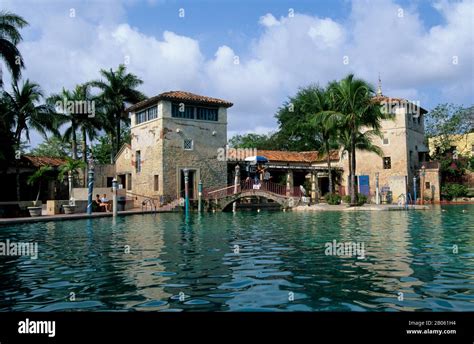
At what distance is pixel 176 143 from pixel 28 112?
11.6 metres

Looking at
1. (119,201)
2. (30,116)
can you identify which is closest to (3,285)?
(119,201)

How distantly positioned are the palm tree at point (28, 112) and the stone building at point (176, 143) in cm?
642

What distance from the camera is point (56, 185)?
3612cm

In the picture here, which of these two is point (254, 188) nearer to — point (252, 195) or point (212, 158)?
point (252, 195)

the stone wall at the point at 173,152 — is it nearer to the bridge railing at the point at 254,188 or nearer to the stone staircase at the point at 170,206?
the stone staircase at the point at 170,206

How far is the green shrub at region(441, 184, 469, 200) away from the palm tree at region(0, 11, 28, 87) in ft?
112

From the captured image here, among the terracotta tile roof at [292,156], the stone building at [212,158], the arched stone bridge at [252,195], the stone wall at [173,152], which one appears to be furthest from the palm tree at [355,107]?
the terracotta tile roof at [292,156]

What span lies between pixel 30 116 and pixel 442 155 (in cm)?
3779

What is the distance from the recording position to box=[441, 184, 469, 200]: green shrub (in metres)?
37.6

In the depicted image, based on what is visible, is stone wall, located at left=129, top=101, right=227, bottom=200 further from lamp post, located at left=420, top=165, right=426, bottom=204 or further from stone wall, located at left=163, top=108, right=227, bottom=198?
lamp post, located at left=420, top=165, right=426, bottom=204

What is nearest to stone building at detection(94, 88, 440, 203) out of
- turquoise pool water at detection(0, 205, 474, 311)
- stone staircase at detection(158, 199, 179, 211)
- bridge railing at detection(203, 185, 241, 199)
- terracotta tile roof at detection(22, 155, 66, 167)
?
stone staircase at detection(158, 199, 179, 211)

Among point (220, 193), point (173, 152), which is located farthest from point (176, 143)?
point (220, 193)

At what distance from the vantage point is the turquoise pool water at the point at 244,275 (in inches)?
220
